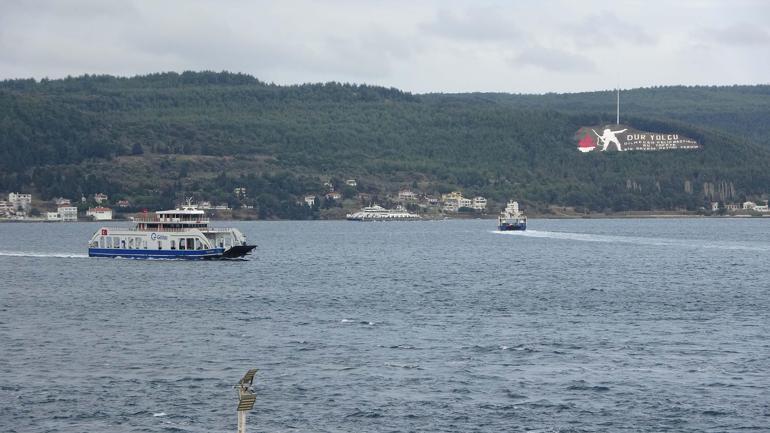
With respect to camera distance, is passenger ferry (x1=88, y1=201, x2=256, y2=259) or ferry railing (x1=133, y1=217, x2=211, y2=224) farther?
passenger ferry (x1=88, y1=201, x2=256, y2=259)

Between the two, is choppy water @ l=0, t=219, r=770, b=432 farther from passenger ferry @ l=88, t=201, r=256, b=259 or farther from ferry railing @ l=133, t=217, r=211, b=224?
ferry railing @ l=133, t=217, r=211, b=224

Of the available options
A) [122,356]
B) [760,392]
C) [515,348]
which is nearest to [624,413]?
[760,392]

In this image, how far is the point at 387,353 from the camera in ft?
272

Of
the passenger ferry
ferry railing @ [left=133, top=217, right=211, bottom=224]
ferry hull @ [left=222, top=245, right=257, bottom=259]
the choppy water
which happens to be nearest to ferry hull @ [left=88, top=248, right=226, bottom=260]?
the passenger ferry

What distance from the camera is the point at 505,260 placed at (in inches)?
7421

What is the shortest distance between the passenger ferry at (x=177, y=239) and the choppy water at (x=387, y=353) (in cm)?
2267

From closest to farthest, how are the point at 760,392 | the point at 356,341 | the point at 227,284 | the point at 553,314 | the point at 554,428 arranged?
the point at 554,428
the point at 760,392
the point at 356,341
the point at 553,314
the point at 227,284

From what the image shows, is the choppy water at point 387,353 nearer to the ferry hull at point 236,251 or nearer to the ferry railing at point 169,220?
the ferry railing at point 169,220

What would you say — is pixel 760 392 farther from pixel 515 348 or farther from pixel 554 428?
pixel 515 348

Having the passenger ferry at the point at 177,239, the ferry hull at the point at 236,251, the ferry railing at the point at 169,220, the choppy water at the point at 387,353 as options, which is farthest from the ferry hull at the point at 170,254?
the choppy water at the point at 387,353

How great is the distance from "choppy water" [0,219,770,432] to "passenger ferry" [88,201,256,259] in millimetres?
22669

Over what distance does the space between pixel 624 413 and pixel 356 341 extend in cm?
2751

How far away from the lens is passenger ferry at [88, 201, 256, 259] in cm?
16900

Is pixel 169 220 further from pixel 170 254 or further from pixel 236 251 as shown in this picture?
pixel 236 251
